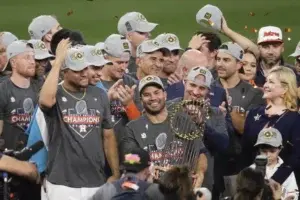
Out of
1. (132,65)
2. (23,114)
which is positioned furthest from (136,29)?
(23,114)

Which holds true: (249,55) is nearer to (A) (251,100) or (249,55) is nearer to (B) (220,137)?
(A) (251,100)

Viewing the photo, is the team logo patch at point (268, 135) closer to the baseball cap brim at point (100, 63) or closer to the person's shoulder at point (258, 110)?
the person's shoulder at point (258, 110)

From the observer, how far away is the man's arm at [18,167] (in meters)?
9.41

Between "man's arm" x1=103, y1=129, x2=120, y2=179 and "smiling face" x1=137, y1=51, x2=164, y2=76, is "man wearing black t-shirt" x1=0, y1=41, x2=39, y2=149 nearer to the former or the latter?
"man's arm" x1=103, y1=129, x2=120, y2=179

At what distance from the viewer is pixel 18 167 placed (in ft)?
31.3

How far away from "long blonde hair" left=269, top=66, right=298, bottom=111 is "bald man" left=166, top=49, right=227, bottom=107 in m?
0.56

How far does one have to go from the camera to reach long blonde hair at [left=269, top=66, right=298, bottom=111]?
1010cm

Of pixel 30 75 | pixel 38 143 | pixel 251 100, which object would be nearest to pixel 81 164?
pixel 38 143

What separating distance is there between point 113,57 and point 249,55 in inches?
59.4

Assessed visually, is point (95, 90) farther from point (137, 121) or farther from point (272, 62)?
point (272, 62)

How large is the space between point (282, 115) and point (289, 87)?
240mm

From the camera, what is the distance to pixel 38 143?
9.30m

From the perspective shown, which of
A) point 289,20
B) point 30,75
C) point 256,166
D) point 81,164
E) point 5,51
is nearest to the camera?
point 256,166

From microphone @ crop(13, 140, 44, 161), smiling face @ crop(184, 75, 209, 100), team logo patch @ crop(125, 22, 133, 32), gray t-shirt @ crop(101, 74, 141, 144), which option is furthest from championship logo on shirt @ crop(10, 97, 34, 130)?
team logo patch @ crop(125, 22, 133, 32)
